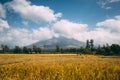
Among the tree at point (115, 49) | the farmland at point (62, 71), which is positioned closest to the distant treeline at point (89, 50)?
the tree at point (115, 49)

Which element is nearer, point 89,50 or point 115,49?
point 115,49

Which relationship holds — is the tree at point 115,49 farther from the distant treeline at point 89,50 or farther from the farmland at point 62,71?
the farmland at point 62,71

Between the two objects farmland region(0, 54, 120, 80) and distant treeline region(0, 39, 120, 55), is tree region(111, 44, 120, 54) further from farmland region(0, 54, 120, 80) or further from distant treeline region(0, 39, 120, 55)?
farmland region(0, 54, 120, 80)

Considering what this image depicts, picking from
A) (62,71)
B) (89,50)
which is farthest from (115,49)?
(62,71)

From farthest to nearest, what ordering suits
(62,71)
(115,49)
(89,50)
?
(89,50)
(115,49)
(62,71)

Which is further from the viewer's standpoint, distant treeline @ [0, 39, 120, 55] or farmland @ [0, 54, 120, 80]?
distant treeline @ [0, 39, 120, 55]

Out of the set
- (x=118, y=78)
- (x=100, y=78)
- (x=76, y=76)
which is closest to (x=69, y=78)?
(x=76, y=76)

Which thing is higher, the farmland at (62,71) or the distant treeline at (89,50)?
the distant treeline at (89,50)

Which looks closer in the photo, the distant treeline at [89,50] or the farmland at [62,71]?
the farmland at [62,71]

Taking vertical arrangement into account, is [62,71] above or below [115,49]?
below

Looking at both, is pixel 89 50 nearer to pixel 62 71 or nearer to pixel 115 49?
pixel 115 49

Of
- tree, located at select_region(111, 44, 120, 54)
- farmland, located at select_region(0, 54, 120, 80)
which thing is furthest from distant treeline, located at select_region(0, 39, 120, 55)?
farmland, located at select_region(0, 54, 120, 80)

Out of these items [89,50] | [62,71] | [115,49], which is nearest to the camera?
[62,71]

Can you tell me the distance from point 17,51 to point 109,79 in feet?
405
